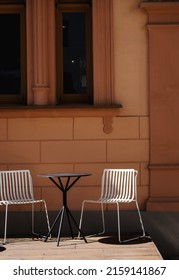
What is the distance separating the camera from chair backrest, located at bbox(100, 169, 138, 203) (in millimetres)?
7872

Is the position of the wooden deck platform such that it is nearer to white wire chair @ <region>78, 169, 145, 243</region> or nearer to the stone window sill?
white wire chair @ <region>78, 169, 145, 243</region>

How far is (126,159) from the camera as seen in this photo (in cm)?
911

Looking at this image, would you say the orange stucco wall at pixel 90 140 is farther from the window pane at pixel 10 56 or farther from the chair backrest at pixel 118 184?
the window pane at pixel 10 56

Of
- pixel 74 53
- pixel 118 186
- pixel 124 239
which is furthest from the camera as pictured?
pixel 74 53

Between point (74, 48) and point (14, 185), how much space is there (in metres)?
2.07

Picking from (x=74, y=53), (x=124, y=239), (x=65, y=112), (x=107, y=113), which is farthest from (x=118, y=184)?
(x=74, y=53)

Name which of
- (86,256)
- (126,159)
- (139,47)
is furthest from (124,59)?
(86,256)

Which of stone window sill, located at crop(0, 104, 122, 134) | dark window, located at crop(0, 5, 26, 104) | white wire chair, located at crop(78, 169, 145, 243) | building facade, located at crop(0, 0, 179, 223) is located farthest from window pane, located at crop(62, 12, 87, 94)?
white wire chair, located at crop(78, 169, 145, 243)

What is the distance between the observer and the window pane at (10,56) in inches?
368

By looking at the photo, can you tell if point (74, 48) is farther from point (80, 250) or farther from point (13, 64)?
point (80, 250)

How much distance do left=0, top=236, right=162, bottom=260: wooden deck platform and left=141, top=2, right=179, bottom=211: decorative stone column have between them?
142 cm

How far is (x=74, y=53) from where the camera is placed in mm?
9336

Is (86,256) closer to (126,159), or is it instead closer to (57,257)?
(57,257)

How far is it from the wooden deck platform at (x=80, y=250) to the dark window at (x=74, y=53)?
7.49 feet
